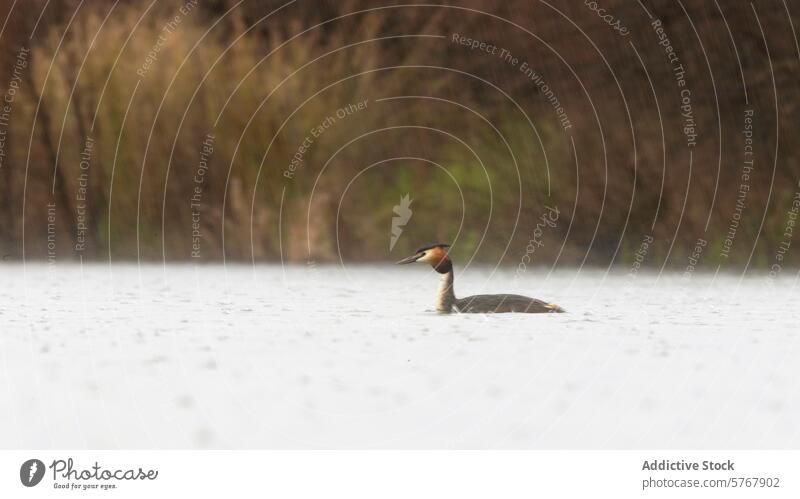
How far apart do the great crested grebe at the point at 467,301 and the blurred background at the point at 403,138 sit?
3445mm

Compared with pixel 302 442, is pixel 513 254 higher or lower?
higher

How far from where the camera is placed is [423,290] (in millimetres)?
11781

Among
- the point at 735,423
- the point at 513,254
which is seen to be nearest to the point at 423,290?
the point at 513,254

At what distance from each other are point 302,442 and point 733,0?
10057mm

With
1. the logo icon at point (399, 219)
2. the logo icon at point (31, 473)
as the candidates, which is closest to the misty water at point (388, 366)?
the logo icon at point (31, 473)

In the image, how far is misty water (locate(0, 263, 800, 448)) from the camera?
6.18 meters

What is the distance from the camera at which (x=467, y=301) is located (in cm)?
1013

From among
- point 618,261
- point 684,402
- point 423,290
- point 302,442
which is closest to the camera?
point 302,442

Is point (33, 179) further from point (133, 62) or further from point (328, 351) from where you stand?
point (328, 351)

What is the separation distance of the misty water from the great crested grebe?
4.3 inches

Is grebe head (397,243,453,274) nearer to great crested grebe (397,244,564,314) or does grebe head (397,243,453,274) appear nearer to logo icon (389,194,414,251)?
great crested grebe (397,244,564,314)

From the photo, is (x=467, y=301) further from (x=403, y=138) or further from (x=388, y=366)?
(x=403, y=138)

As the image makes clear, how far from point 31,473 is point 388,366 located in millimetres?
2370

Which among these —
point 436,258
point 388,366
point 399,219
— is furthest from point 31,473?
point 399,219
